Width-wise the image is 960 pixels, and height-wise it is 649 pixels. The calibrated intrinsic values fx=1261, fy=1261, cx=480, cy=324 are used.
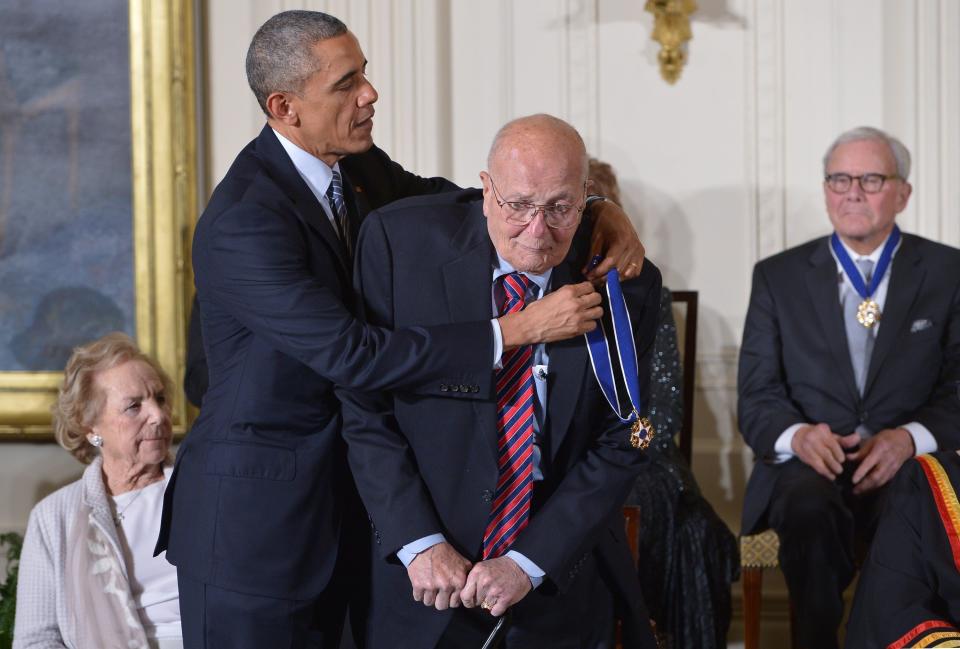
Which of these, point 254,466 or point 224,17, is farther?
point 224,17

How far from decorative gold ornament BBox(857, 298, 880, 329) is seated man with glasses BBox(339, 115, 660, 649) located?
1956 millimetres

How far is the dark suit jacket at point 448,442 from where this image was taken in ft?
7.92

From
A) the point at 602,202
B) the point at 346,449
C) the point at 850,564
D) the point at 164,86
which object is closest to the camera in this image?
the point at 346,449

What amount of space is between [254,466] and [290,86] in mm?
811

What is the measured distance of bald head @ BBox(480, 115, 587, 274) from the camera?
233 centimetres

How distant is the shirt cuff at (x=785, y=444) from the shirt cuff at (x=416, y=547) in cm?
210

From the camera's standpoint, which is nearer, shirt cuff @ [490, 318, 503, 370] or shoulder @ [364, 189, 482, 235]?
shirt cuff @ [490, 318, 503, 370]

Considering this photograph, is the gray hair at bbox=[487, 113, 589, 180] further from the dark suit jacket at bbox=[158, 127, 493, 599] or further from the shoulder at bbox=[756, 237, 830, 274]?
the shoulder at bbox=[756, 237, 830, 274]

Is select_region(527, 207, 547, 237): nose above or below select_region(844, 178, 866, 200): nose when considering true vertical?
below

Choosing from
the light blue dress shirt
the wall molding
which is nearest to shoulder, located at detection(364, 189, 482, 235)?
the light blue dress shirt

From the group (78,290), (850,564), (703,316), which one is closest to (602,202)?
(850,564)

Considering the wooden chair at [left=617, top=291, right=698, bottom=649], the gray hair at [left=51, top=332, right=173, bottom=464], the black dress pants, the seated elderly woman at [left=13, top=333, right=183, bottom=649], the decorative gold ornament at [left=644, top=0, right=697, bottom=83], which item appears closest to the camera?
the seated elderly woman at [left=13, top=333, right=183, bottom=649]

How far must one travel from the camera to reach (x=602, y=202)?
9.18 ft

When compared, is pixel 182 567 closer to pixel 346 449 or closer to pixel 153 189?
pixel 346 449
